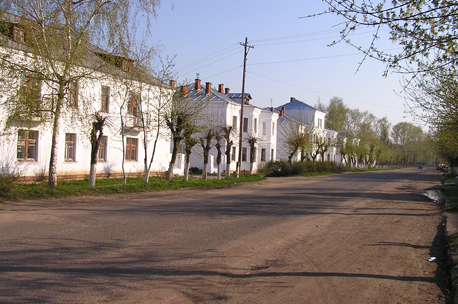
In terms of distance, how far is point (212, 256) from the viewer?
7.61 metres

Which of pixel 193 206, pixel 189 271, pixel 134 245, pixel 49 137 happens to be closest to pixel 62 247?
pixel 134 245

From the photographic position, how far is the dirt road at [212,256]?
5.63 meters

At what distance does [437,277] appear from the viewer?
7164 millimetres

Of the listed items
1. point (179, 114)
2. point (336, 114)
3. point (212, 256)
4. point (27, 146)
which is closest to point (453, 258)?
point (212, 256)

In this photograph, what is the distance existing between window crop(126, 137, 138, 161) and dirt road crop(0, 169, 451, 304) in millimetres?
15722

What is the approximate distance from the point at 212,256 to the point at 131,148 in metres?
23.6

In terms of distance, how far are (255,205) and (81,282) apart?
424 inches

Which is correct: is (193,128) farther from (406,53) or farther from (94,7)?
(406,53)

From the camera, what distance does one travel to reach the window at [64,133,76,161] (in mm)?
24891

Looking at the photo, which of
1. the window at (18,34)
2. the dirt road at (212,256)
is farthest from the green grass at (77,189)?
the window at (18,34)

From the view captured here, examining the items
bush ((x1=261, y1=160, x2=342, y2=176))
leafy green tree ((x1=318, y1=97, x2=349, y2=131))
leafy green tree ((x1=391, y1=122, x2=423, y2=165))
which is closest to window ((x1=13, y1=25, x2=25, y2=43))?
bush ((x1=261, y1=160, x2=342, y2=176))

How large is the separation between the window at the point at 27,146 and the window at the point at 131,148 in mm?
7661

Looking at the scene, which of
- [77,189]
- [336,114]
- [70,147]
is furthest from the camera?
[336,114]

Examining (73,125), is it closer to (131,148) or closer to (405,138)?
(131,148)
